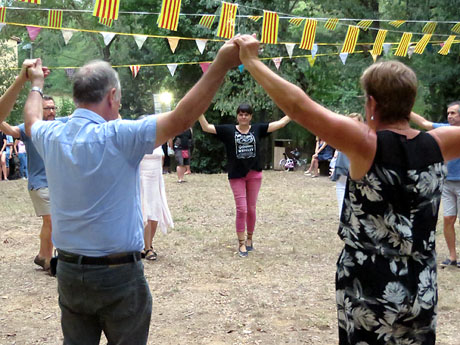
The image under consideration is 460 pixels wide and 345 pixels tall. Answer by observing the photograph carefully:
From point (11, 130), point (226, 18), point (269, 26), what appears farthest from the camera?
point (269, 26)

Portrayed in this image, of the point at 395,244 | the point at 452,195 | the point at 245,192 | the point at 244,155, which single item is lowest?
the point at 245,192

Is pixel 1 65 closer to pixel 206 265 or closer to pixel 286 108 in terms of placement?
pixel 206 265

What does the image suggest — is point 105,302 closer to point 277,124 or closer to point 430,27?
point 277,124

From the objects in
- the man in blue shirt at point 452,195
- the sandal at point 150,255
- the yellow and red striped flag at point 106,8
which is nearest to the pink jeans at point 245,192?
the sandal at point 150,255

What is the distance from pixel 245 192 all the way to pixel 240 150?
608 mm

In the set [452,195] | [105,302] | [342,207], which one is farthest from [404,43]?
[105,302]

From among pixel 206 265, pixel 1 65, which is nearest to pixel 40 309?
pixel 206 265

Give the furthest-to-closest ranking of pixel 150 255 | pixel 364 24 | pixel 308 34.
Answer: pixel 364 24, pixel 308 34, pixel 150 255

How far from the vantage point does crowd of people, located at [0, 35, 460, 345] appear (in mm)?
2260

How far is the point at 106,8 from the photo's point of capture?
7.51 m

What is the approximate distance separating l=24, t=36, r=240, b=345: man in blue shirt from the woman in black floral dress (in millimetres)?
→ 513

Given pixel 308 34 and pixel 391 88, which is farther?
pixel 308 34

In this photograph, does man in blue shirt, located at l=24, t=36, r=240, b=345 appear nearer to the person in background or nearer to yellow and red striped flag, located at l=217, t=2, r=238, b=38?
yellow and red striped flag, located at l=217, t=2, r=238, b=38

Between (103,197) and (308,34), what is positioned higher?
(308,34)
